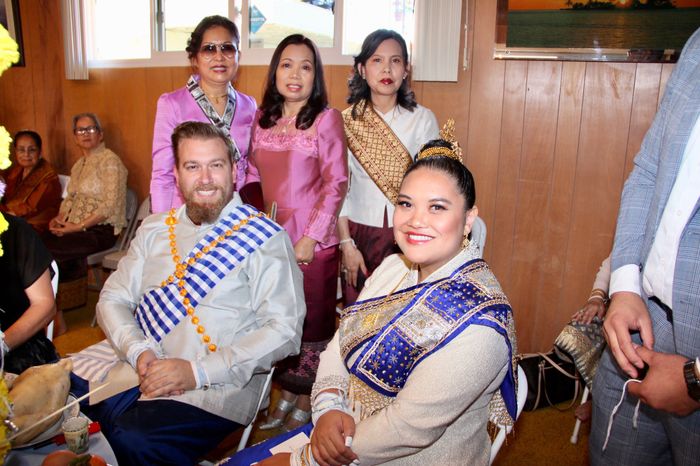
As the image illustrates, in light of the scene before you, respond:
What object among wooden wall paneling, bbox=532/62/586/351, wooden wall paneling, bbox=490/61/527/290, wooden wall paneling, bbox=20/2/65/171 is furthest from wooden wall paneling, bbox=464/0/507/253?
wooden wall paneling, bbox=20/2/65/171

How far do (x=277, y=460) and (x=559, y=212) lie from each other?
230cm

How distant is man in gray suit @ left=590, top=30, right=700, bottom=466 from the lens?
1.06m

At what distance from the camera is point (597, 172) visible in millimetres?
3051

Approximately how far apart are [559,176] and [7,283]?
8.69 ft

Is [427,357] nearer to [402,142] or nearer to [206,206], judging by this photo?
[206,206]

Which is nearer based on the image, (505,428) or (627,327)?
(627,327)

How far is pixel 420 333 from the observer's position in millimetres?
1333

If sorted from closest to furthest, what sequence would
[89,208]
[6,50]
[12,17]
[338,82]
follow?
1. [6,50]
2. [338,82]
3. [89,208]
4. [12,17]

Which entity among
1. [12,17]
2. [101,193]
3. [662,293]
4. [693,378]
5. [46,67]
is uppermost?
[12,17]

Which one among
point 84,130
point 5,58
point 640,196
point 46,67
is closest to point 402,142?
point 640,196

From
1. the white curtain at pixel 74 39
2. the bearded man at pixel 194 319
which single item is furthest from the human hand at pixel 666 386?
the white curtain at pixel 74 39

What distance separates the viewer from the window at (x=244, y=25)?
11.8 feet

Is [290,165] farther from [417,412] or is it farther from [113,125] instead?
[113,125]

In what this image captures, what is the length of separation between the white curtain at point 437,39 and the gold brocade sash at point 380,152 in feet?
2.52
